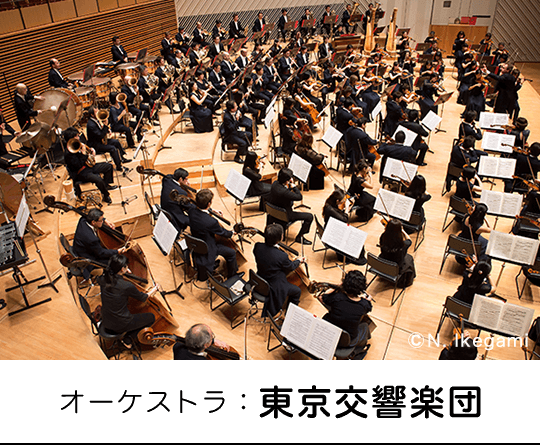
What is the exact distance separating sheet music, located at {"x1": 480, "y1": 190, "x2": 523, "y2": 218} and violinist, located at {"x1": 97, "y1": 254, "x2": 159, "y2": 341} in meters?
5.16

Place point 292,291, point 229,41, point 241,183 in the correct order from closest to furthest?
point 292,291 < point 241,183 < point 229,41

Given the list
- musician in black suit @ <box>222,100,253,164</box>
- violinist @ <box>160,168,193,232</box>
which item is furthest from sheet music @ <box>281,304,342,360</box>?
musician in black suit @ <box>222,100,253,164</box>

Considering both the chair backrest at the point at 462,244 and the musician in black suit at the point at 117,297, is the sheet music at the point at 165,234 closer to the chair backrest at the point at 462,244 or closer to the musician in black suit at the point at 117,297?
the musician in black suit at the point at 117,297

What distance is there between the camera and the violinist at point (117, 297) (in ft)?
14.5

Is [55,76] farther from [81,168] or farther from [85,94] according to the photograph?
[81,168]

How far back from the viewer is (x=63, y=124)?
8344 mm

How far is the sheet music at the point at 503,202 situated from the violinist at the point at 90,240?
547cm

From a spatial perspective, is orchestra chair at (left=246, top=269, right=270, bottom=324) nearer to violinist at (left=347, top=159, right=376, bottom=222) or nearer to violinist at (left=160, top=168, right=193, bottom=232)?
violinist at (left=160, top=168, right=193, bottom=232)

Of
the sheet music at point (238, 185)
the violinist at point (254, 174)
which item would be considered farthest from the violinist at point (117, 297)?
the violinist at point (254, 174)

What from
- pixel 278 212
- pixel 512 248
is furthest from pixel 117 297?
pixel 512 248

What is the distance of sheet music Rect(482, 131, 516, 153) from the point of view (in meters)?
8.35

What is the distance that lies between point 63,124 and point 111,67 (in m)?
7.18
